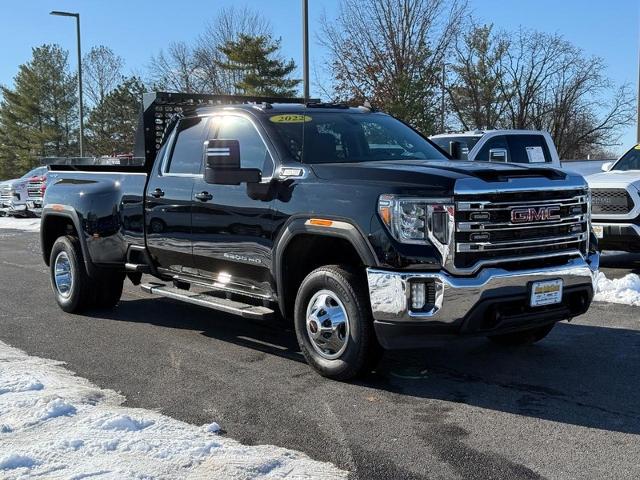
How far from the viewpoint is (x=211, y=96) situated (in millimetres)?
7816

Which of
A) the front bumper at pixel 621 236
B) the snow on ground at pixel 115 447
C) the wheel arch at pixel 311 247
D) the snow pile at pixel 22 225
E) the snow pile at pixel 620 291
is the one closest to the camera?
the snow on ground at pixel 115 447

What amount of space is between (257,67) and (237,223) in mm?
29784

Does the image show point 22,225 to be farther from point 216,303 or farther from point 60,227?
point 216,303

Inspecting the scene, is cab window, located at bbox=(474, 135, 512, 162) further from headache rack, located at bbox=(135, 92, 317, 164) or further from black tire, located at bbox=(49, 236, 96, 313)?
black tire, located at bbox=(49, 236, 96, 313)

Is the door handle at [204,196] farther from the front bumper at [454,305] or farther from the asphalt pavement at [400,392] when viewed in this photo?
the front bumper at [454,305]

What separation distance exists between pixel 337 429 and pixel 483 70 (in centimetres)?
3586

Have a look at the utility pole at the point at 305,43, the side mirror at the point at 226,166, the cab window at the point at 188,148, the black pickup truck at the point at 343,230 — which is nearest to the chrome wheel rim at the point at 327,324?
the black pickup truck at the point at 343,230

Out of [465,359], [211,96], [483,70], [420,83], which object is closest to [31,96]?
[483,70]

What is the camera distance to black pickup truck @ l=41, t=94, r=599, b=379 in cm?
452

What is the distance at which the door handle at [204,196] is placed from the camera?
601 cm

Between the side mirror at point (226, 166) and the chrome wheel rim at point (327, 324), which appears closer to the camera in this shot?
the chrome wheel rim at point (327, 324)

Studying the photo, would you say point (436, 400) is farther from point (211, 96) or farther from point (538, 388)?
point (211, 96)

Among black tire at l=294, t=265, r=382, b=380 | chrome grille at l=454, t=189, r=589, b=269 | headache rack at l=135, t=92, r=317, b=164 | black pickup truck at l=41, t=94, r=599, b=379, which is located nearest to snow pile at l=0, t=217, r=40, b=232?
headache rack at l=135, t=92, r=317, b=164

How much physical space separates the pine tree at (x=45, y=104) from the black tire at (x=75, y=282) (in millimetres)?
48404
